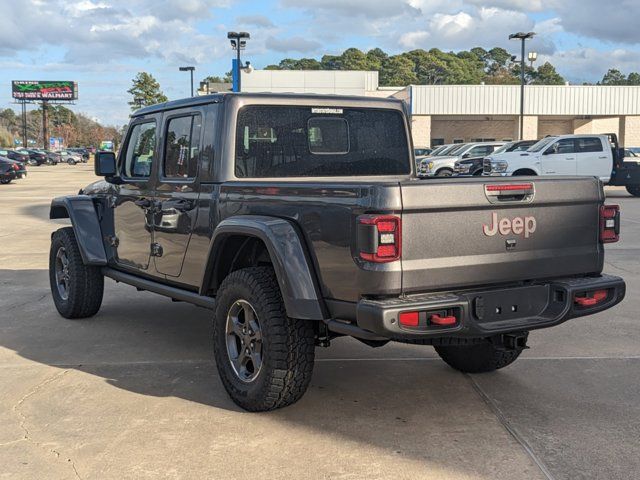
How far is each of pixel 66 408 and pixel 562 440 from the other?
2.91m

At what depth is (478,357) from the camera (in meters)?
4.92

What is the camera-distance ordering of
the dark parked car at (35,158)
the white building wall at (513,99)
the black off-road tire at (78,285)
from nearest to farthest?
the black off-road tire at (78,285) → the white building wall at (513,99) → the dark parked car at (35,158)

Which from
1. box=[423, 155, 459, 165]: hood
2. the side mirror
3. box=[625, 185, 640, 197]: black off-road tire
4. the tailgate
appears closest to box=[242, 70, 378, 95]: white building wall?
box=[423, 155, 459, 165]: hood

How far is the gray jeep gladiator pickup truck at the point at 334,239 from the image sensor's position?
11.8 ft

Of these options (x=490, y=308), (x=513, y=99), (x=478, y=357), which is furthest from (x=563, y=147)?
(x=513, y=99)

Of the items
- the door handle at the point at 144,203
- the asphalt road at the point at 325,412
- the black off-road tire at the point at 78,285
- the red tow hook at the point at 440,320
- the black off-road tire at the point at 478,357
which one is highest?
the door handle at the point at 144,203

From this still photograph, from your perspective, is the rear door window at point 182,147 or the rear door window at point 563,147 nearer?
the rear door window at point 182,147

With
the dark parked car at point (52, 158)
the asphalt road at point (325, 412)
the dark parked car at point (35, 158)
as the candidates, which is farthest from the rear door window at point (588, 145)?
the dark parked car at point (52, 158)

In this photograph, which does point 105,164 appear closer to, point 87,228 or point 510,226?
point 87,228

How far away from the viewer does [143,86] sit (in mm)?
91438

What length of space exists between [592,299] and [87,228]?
14.0 feet

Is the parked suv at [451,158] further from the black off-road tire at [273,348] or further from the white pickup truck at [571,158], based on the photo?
the black off-road tire at [273,348]

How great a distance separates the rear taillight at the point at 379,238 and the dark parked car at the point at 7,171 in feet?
108

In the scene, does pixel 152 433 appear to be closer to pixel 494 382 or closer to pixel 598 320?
pixel 494 382
